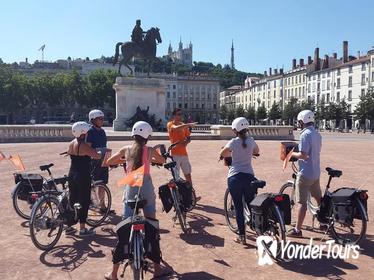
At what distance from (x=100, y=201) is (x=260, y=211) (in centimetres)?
355

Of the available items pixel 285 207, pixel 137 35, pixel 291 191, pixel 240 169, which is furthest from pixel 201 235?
pixel 137 35

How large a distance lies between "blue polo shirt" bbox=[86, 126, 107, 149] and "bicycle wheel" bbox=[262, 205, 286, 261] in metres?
3.81

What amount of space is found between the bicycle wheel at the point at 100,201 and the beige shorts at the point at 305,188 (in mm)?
3429

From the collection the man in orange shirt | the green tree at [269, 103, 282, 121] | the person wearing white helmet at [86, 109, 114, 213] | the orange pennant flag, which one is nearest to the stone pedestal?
the man in orange shirt

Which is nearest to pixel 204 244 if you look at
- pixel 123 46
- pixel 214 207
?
pixel 214 207

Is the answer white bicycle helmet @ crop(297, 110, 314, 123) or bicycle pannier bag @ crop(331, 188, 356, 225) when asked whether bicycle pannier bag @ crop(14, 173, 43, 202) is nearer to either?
white bicycle helmet @ crop(297, 110, 314, 123)

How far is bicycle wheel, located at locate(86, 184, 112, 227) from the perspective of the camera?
8.18 m

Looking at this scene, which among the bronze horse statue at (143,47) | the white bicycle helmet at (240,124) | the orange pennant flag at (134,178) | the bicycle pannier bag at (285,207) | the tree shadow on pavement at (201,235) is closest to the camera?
the orange pennant flag at (134,178)

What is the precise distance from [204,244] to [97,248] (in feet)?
5.20

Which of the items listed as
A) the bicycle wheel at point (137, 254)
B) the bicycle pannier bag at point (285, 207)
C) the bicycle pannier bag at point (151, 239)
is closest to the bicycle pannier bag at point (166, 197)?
the bicycle pannier bag at point (285, 207)

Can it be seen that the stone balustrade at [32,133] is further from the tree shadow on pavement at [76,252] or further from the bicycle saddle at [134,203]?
the bicycle saddle at [134,203]

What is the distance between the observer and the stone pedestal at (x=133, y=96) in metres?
41.0

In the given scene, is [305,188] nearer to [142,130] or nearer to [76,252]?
[142,130]

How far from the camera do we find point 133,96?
41.3 m
